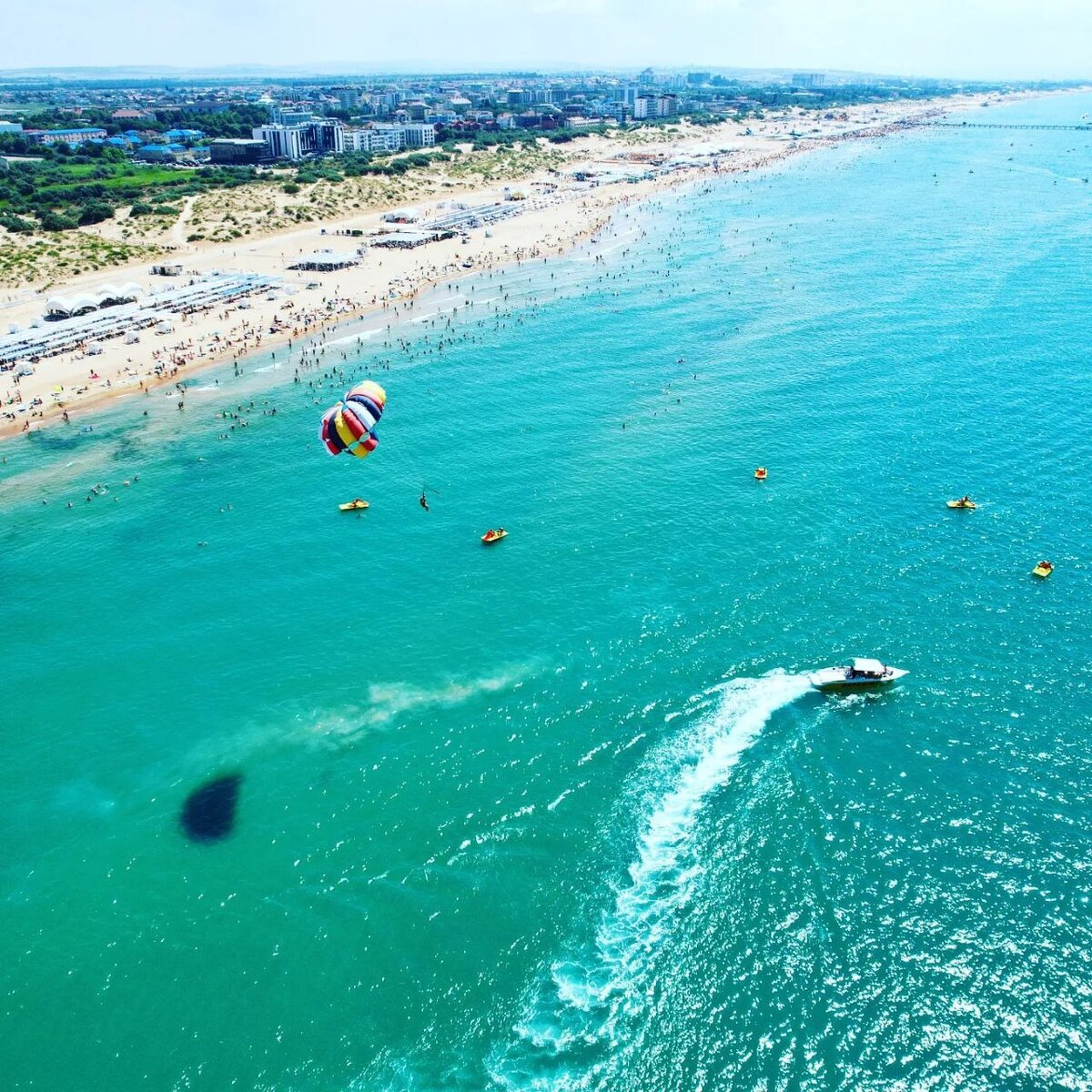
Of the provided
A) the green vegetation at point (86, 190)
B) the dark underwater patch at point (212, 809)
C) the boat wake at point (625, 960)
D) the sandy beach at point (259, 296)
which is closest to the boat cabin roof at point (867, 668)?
the boat wake at point (625, 960)

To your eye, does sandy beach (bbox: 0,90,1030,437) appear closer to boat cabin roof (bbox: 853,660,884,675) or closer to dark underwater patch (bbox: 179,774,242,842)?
dark underwater patch (bbox: 179,774,242,842)

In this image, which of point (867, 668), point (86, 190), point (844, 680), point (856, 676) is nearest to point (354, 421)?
point (844, 680)

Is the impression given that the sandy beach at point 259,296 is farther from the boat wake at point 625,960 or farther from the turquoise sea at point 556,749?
the boat wake at point 625,960

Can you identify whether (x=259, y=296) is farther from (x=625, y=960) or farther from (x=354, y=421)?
(x=625, y=960)

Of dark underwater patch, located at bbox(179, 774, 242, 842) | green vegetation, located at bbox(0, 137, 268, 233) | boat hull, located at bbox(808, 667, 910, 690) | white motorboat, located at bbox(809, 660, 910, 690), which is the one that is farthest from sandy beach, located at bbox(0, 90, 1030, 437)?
white motorboat, located at bbox(809, 660, 910, 690)

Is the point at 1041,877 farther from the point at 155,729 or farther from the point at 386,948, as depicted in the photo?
the point at 155,729

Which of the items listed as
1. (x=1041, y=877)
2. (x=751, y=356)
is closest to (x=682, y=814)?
(x=1041, y=877)
